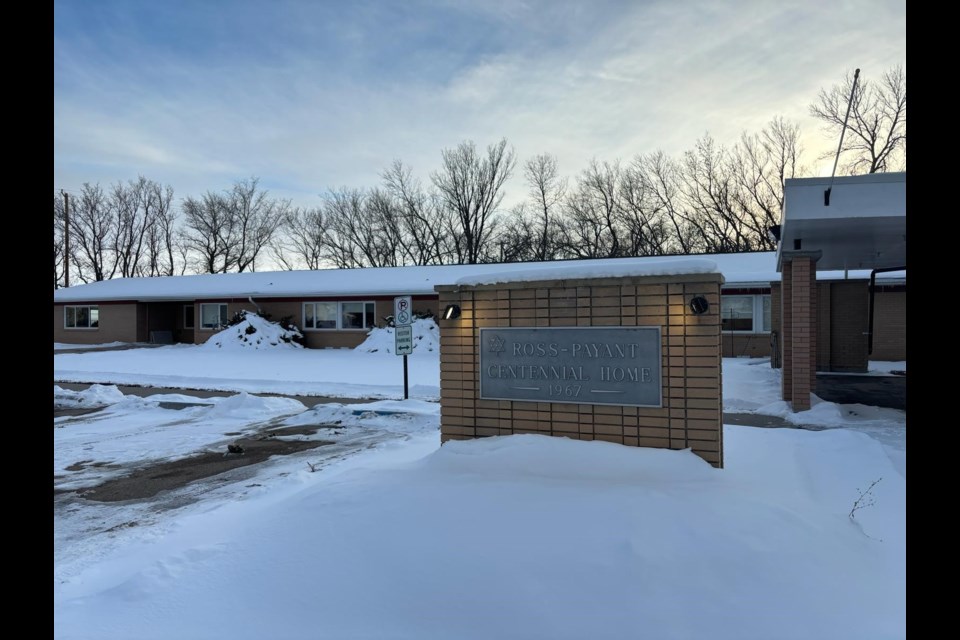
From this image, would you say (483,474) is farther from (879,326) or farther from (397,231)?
(397,231)

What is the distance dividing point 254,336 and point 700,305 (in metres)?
24.9

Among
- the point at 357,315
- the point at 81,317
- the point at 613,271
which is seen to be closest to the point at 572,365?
the point at 613,271

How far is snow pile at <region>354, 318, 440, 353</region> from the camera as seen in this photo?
24.7 m

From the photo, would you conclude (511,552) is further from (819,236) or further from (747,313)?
(747,313)

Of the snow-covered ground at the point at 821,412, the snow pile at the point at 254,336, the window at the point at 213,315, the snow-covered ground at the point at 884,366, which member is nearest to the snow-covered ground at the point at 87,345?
the window at the point at 213,315

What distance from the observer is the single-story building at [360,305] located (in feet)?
61.2

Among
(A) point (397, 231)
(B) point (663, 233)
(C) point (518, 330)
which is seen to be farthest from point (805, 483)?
(A) point (397, 231)

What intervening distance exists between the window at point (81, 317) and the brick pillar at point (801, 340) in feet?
115

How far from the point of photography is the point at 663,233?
49219 millimetres

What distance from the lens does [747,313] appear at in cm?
2342

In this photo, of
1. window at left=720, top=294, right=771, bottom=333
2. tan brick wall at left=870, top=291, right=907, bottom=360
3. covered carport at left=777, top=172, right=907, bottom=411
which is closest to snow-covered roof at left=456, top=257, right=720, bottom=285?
covered carport at left=777, top=172, right=907, bottom=411

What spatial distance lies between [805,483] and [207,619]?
5.53 metres

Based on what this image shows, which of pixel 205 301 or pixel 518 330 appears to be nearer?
pixel 518 330

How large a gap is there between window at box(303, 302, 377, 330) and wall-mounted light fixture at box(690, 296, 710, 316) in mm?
22755
